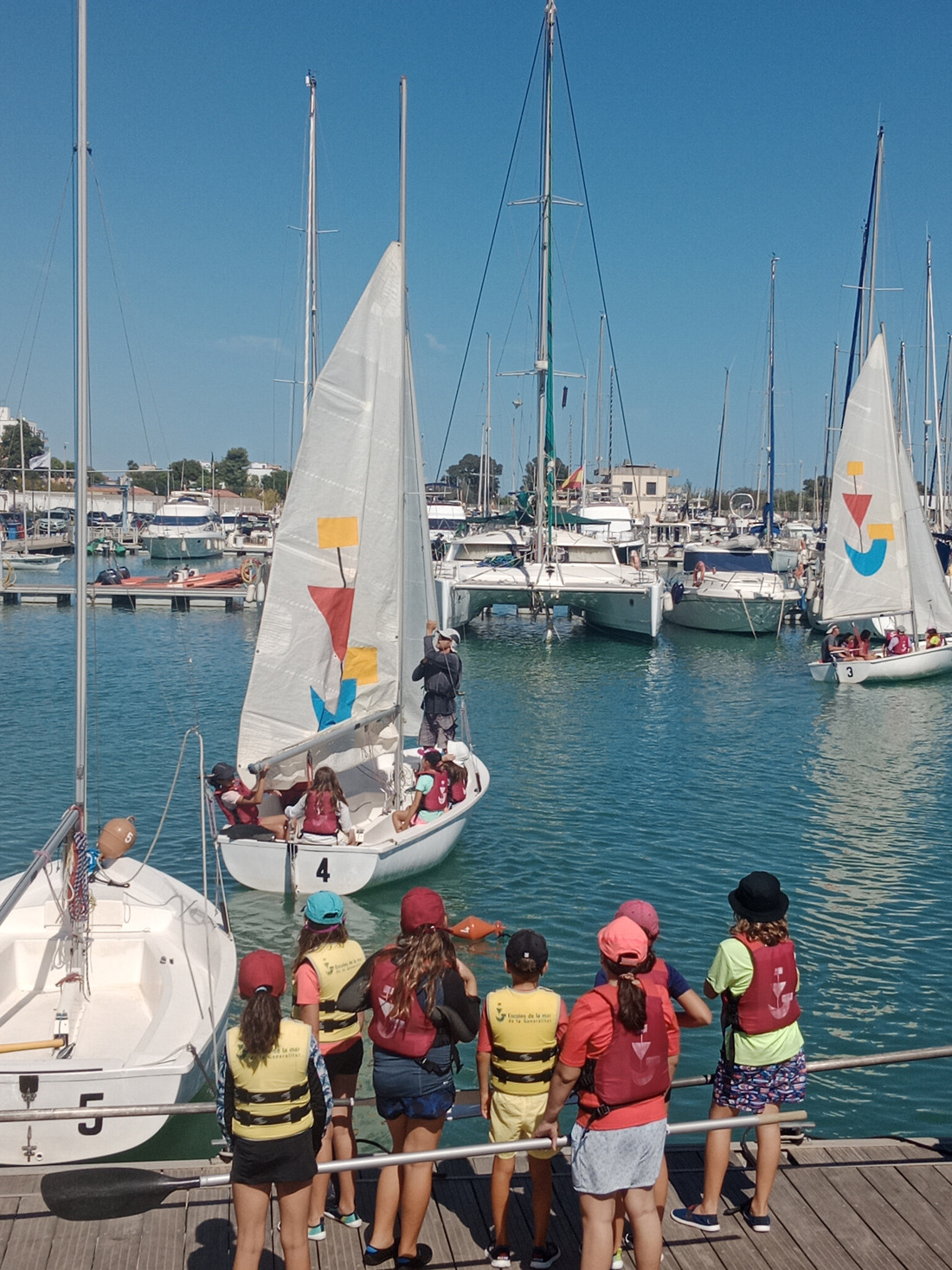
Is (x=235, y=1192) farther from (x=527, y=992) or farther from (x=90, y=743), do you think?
(x=90, y=743)

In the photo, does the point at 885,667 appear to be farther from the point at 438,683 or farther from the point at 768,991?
the point at 768,991

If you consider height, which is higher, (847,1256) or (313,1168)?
(313,1168)

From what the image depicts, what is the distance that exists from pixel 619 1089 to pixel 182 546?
232ft

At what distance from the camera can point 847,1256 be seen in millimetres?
5449

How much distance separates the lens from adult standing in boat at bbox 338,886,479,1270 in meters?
5.03

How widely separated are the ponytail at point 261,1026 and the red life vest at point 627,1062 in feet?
4.36

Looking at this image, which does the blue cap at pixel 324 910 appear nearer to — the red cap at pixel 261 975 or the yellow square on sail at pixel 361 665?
the red cap at pixel 261 975

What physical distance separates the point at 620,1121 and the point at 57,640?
34632mm

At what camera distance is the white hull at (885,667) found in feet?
97.0

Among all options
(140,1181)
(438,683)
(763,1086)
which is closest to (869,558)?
(438,683)

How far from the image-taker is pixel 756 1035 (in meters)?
5.44

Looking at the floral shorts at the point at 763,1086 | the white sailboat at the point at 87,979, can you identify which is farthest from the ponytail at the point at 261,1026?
the white sailboat at the point at 87,979

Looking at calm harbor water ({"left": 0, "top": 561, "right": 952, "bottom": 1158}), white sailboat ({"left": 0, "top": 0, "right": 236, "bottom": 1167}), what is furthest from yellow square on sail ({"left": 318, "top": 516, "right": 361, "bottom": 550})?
white sailboat ({"left": 0, "top": 0, "right": 236, "bottom": 1167})

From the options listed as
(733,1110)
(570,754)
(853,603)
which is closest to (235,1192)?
(733,1110)
